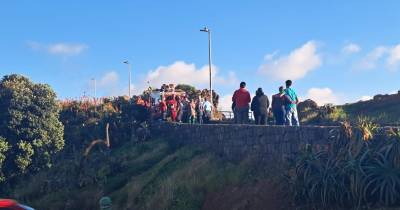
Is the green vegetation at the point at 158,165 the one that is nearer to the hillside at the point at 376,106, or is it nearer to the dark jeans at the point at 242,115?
the hillside at the point at 376,106

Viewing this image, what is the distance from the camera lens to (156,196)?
1798 centimetres

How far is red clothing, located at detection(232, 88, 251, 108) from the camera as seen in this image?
19078 mm

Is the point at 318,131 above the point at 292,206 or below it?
above

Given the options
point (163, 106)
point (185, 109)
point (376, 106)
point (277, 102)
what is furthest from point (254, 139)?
point (376, 106)

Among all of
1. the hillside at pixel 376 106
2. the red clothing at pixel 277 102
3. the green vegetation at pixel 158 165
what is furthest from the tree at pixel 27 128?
the red clothing at pixel 277 102

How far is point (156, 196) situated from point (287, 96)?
16.3 feet

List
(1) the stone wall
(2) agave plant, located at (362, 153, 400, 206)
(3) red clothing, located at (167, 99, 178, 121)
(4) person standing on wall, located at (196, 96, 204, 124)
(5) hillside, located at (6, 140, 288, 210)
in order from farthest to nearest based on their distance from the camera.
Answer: (3) red clothing, located at (167, 99, 178, 121), (4) person standing on wall, located at (196, 96, 204, 124), (5) hillside, located at (6, 140, 288, 210), (1) the stone wall, (2) agave plant, located at (362, 153, 400, 206)

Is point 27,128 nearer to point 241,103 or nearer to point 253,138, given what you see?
point 241,103

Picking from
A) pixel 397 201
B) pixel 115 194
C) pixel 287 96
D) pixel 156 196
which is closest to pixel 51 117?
pixel 115 194

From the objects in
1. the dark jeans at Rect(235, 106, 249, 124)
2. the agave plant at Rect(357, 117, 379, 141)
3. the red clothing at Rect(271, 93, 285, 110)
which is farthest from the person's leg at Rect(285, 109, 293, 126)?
the agave plant at Rect(357, 117, 379, 141)

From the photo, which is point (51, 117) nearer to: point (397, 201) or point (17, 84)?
point (17, 84)

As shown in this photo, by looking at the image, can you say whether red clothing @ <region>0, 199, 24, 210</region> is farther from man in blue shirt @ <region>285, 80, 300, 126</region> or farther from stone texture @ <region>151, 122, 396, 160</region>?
man in blue shirt @ <region>285, 80, 300, 126</region>

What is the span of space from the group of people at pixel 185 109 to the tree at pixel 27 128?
6.59 meters

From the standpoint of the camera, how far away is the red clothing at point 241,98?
751 inches
